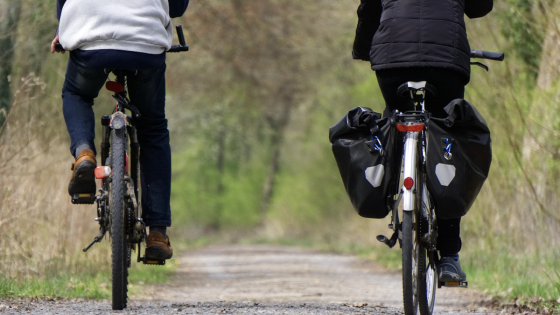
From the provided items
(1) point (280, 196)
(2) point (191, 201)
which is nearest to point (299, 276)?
(1) point (280, 196)

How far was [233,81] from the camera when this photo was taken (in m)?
20.9

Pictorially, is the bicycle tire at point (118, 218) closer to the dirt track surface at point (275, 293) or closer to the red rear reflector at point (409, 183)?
the dirt track surface at point (275, 293)

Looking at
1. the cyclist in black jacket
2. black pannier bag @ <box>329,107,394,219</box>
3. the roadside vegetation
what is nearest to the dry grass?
the roadside vegetation

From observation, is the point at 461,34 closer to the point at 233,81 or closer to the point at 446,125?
the point at 446,125

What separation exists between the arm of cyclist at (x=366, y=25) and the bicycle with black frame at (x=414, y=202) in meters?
0.50

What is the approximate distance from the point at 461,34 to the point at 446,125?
16.3 inches

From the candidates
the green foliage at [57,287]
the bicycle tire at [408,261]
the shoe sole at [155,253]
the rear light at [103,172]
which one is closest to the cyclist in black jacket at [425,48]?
the bicycle tire at [408,261]

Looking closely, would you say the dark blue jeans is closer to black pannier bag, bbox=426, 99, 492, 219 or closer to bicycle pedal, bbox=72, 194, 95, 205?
bicycle pedal, bbox=72, 194, 95, 205

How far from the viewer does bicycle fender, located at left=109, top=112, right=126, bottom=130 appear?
14.2ft

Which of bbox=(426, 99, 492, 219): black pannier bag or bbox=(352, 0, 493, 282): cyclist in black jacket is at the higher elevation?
bbox=(352, 0, 493, 282): cyclist in black jacket

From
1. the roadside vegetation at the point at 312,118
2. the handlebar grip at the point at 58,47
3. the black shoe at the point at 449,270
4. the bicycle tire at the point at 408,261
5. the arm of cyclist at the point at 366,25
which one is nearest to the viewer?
the bicycle tire at the point at 408,261

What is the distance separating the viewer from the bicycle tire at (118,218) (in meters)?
4.15

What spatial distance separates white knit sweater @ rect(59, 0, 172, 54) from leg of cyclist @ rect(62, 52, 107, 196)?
0.42 ft

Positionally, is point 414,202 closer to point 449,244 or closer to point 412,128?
point 412,128
